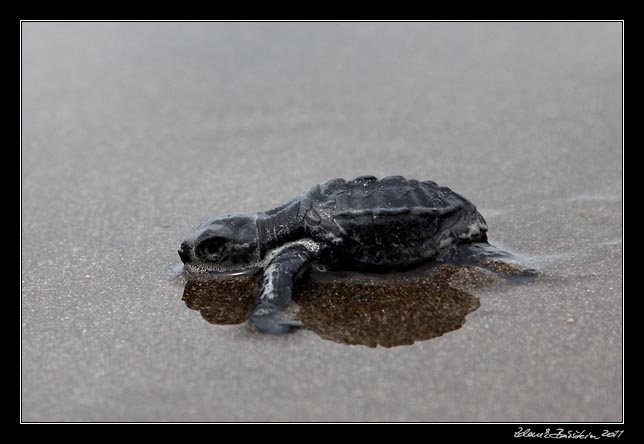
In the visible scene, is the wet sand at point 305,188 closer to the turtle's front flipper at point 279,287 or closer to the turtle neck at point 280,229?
the turtle's front flipper at point 279,287

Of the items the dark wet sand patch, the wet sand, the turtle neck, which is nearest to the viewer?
the wet sand

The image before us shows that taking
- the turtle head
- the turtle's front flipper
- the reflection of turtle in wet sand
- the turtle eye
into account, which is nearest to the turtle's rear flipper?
the reflection of turtle in wet sand

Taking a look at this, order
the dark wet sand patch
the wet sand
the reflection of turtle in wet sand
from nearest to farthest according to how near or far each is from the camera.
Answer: the wet sand
the dark wet sand patch
the reflection of turtle in wet sand

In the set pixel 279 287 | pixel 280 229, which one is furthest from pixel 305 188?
pixel 279 287

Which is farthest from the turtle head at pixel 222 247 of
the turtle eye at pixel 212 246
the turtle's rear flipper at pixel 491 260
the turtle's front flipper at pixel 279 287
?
the turtle's rear flipper at pixel 491 260

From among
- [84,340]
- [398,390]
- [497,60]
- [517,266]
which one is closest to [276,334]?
[398,390]

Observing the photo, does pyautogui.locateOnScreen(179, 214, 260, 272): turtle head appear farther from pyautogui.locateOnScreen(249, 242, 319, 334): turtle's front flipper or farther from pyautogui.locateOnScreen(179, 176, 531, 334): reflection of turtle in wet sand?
pyautogui.locateOnScreen(249, 242, 319, 334): turtle's front flipper

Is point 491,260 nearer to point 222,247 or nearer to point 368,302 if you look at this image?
point 368,302

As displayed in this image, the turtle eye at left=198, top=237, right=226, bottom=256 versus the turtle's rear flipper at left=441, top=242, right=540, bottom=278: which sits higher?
the turtle eye at left=198, top=237, right=226, bottom=256
